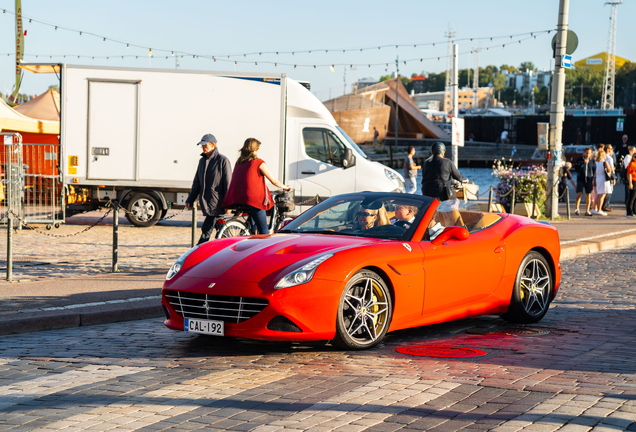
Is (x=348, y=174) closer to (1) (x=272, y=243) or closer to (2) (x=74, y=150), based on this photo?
(2) (x=74, y=150)

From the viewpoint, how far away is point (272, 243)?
6.75 metres

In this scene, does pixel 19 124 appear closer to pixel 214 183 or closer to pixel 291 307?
pixel 214 183

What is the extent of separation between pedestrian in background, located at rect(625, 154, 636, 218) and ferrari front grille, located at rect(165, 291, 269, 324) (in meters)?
18.2

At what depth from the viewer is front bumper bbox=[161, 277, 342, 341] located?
6039mm

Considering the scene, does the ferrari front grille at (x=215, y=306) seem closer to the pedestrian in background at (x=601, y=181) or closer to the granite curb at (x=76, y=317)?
the granite curb at (x=76, y=317)

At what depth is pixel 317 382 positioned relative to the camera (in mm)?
5434

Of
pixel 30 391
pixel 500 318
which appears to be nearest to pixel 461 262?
pixel 500 318

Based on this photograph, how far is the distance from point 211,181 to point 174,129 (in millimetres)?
8019

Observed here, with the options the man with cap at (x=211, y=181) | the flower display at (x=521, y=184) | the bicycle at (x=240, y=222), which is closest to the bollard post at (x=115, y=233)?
the man with cap at (x=211, y=181)

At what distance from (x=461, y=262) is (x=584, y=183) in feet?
56.1

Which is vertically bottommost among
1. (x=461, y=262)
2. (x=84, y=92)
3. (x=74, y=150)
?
(x=461, y=262)

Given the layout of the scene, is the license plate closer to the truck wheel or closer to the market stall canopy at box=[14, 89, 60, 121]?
the truck wheel

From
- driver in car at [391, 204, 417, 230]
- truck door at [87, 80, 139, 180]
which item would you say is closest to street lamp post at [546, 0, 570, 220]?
truck door at [87, 80, 139, 180]

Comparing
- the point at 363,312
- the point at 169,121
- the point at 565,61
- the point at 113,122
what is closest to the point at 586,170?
the point at 565,61
